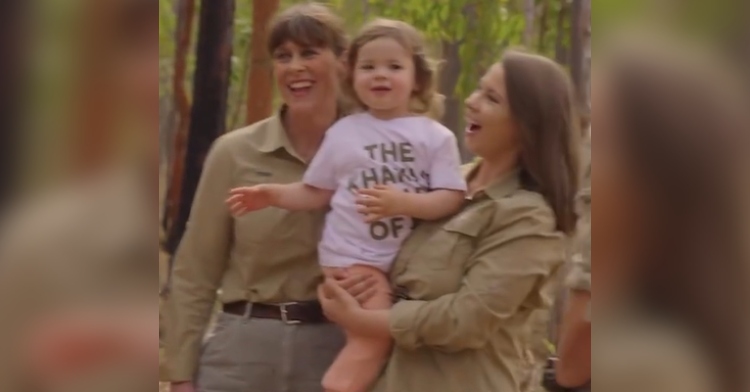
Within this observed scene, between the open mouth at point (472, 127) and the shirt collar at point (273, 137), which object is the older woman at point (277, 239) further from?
the open mouth at point (472, 127)

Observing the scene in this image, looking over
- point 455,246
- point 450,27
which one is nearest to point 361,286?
point 455,246

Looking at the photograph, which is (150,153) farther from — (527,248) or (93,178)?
(527,248)

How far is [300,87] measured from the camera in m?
1.45

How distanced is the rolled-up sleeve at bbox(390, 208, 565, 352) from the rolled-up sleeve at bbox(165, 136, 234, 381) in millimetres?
357

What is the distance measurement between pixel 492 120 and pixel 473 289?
232 mm

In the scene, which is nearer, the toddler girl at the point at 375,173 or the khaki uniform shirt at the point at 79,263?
the khaki uniform shirt at the point at 79,263

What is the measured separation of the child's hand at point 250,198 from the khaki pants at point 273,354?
197 mm

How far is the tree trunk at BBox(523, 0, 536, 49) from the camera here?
1.80 m

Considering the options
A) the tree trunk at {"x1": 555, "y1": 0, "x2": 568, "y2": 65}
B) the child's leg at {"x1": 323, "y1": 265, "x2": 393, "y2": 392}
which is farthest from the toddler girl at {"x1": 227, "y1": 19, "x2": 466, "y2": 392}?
the tree trunk at {"x1": 555, "y1": 0, "x2": 568, "y2": 65}

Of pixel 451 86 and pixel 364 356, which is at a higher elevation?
pixel 451 86

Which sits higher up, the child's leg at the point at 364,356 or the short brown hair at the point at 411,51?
the short brown hair at the point at 411,51

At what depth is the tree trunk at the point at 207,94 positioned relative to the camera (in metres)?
1.71

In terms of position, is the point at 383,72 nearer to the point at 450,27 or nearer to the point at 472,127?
the point at 472,127

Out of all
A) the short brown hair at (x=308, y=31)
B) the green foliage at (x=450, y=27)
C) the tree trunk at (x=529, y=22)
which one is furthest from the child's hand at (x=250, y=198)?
the tree trunk at (x=529, y=22)
